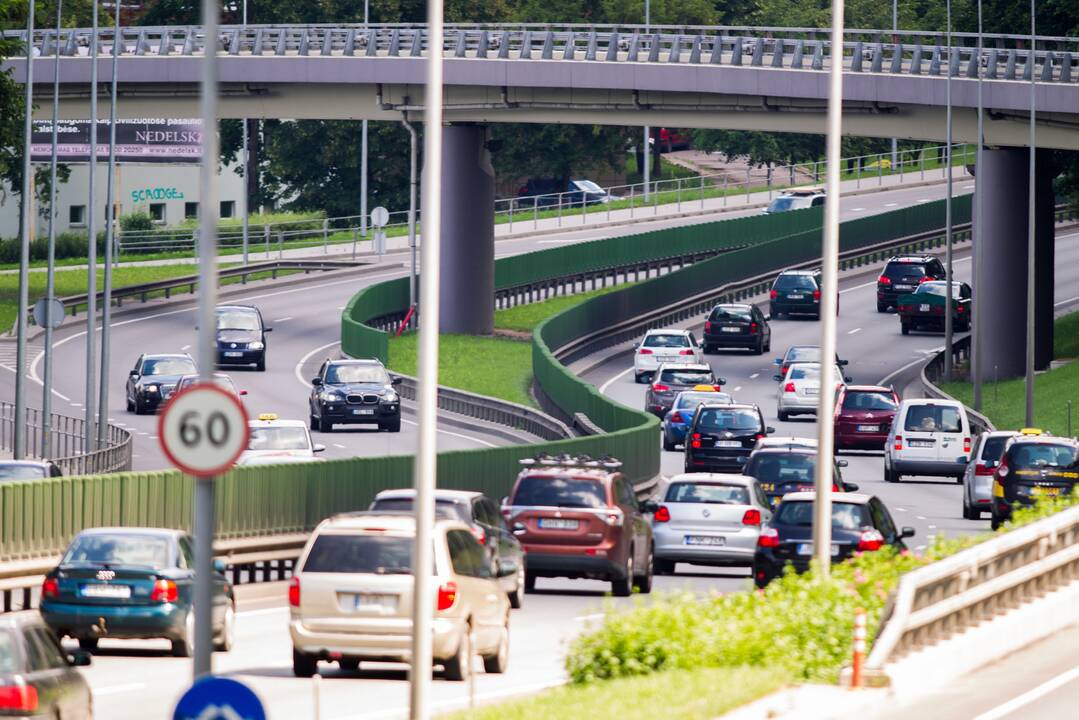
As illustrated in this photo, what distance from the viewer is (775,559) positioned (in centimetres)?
2550

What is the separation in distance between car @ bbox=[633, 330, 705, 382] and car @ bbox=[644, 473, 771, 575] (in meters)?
31.9

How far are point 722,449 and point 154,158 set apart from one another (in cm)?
5024

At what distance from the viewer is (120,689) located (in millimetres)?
19031

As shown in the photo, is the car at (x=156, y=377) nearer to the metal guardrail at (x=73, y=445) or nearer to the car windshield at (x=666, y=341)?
the metal guardrail at (x=73, y=445)

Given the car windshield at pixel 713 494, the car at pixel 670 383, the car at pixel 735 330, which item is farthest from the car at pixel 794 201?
the car windshield at pixel 713 494

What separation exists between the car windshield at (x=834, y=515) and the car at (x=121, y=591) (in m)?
7.16

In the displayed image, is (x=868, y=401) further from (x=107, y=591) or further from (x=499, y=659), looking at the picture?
(x=107, y=591)

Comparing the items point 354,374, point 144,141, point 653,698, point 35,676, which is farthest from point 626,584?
point 144,141

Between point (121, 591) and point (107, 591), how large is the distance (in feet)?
0.43

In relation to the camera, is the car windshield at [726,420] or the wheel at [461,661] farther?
the car windshield at [726,420]

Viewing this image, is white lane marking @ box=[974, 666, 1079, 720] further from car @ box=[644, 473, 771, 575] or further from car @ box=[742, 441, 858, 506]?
car @ box=[742, 441, 858, 506]

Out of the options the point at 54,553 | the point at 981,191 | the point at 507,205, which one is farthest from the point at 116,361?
the point at 507,205

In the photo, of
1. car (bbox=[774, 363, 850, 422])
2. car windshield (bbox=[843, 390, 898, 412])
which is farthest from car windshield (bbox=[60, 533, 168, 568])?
car (bbox=[774, 363, 850, 422])

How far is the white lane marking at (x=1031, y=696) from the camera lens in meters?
17.3
